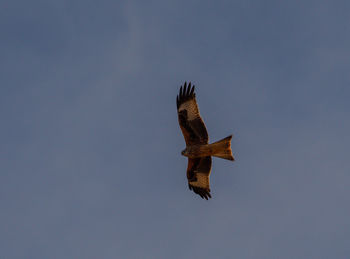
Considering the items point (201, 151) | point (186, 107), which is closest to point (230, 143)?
point (201, 151)

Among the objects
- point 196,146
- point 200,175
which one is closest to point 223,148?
point 196,146

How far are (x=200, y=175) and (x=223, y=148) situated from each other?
2.22 meters

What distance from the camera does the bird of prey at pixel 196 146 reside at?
15.8m

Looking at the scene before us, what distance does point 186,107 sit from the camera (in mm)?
16969

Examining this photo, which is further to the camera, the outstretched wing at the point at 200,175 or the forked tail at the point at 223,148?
the outstretched wing at the point at 200,175

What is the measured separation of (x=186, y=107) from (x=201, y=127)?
992mm

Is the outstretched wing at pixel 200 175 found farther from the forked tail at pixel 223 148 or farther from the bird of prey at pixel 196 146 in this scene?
the forked tail at pixel 223 148

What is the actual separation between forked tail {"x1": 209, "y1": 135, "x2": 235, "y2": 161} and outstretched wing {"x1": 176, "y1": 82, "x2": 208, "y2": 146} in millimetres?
576

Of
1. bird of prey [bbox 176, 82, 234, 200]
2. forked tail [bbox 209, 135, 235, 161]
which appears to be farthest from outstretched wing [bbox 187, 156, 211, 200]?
forked tail [bbox 209, 135, 235, 161]

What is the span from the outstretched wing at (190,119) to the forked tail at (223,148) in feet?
1.89

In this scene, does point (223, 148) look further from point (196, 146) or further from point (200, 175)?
point (200, 175)

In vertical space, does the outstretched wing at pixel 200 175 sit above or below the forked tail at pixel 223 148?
above

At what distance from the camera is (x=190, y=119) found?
16.6 metres

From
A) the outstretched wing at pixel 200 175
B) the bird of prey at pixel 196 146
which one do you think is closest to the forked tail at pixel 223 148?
the bird of prey at pixel 196 146
